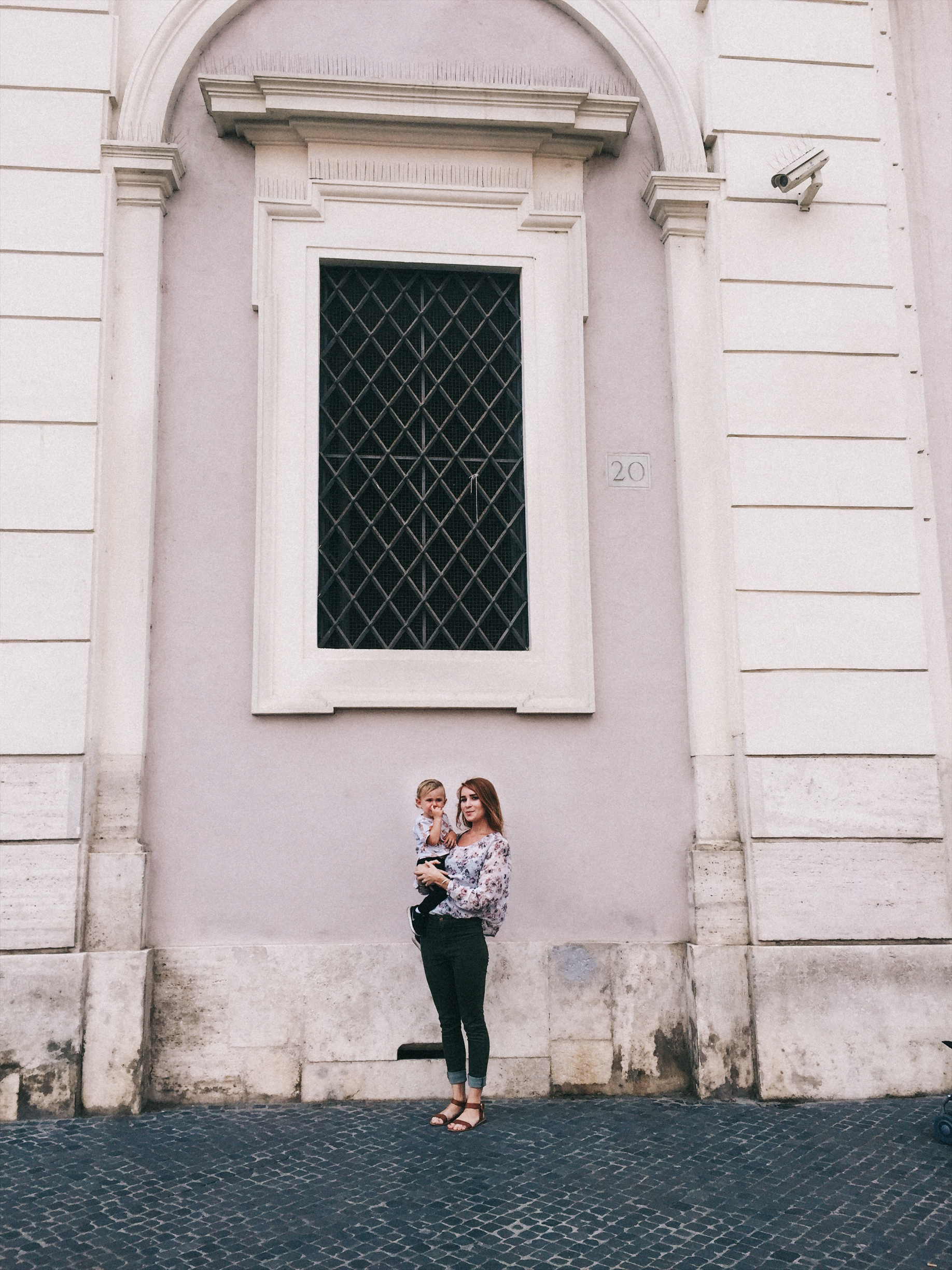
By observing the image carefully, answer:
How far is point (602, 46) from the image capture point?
6809 millimetres

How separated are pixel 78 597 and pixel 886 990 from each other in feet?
16.3

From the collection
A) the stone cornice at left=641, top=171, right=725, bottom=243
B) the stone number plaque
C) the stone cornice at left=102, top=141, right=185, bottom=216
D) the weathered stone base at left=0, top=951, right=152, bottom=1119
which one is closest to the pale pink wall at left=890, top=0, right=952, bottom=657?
the stone cornice at left=641, top=171, right=725, bottom=243

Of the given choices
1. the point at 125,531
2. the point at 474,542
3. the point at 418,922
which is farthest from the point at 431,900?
the point at 125,531

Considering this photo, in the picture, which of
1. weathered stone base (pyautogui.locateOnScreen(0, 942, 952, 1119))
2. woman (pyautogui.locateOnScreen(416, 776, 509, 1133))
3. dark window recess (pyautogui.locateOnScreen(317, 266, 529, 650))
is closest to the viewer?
woman (pyautogui.locateOnScreen(416, 776, 509, 1133))

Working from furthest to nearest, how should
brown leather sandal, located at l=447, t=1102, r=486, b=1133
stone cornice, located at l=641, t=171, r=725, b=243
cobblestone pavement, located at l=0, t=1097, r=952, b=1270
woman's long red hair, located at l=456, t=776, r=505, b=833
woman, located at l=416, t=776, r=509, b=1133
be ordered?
stone cornice, located at l=641, t=171, r=725, b=243 < woman's long red hair, located at l=456, t=776, r=505, b=833 < woman, located at l=416, t=776, r=509, b=1133 < brown leather sandal, located at l=447, t=1102, r=486, b=1133 < cobblestone pavement, located at l=0, t=1097, r=952, b=1270

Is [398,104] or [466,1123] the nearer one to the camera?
[466,1123]

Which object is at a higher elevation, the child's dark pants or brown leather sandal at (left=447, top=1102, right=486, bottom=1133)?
the child's dark pants

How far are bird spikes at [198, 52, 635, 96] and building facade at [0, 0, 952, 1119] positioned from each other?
28 millimetres

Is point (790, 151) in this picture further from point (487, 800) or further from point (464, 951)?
point (464, 951)

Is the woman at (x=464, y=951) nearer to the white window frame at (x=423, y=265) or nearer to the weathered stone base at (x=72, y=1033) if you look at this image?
the white window frame at (x=423, y=265)

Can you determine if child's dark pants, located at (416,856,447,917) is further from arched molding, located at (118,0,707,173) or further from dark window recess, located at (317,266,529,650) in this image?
arched molding, located at (118,0,707,173)

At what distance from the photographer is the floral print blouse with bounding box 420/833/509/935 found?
5.05 meters

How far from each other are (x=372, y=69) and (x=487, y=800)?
467 centimetres

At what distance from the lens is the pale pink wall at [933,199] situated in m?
6.56
